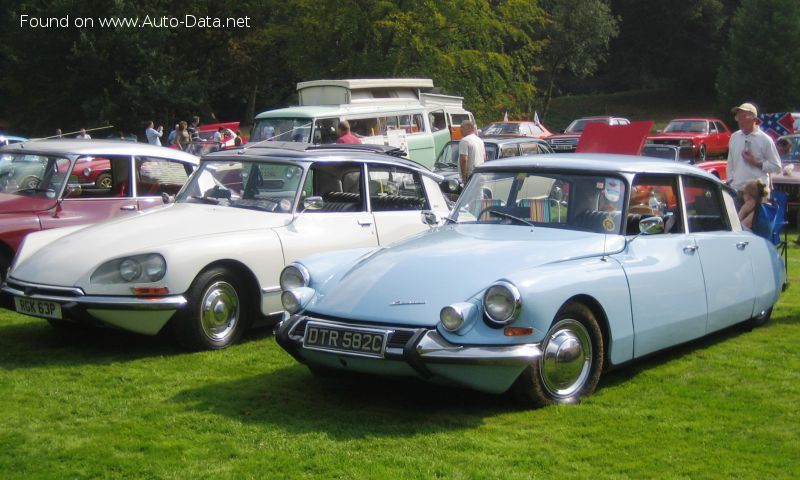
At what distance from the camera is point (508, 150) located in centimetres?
1859

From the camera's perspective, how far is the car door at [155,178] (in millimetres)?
10367

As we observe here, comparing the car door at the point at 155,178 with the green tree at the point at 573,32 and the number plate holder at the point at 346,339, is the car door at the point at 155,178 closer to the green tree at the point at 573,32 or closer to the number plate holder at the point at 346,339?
the number plate holder at the point at 346,339

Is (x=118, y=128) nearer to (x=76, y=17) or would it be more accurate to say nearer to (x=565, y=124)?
(x=76, y=17)

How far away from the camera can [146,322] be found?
7.25 metres

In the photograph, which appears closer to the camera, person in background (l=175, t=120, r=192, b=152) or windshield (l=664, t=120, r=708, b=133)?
person in background (l=175, t=120, r=192, b=152)

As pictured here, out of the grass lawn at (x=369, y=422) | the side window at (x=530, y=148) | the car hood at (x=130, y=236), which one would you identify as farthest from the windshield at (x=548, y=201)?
the side window at (x=530, y=148)

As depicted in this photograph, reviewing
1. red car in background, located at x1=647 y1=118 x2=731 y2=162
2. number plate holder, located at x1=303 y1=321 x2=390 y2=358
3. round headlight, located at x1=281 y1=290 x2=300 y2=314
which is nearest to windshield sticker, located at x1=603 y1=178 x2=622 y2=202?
number plate holder, located at x1=303 y1=321 x2=390 y2=358

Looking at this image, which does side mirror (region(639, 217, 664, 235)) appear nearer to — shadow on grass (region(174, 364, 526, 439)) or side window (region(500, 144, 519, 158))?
shadow on grass (region(174, 364, 526, 439))

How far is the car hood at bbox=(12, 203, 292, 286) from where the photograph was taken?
24.1ft

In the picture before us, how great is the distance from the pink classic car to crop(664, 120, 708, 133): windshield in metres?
28.2

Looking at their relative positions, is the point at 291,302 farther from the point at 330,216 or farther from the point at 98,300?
the point at 330,216

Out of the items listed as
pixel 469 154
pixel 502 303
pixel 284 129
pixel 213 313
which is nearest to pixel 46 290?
pixel 213 313

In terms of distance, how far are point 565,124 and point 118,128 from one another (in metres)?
27.0

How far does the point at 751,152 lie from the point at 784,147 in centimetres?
1006
